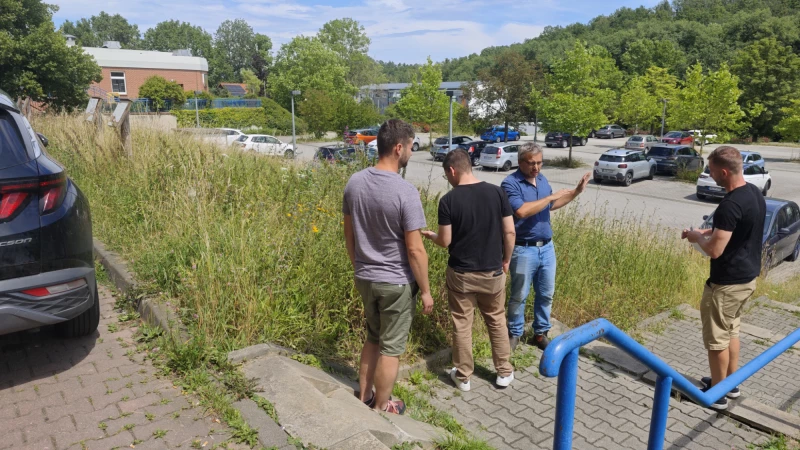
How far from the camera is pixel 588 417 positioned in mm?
4066

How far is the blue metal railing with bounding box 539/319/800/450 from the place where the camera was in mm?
2258

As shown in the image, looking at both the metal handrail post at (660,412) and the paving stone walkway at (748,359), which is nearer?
the metal handrail post at (660,412)

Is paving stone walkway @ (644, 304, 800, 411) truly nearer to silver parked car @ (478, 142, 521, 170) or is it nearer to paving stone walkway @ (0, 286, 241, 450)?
paving stone walkway @ (0, 286, 241, 450)

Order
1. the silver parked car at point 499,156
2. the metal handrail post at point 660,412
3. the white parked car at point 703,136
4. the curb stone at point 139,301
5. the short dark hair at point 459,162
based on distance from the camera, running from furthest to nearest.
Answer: the white parked car at point 703,136 → the silver parked car at point 499,156 → the short dark hair at point 459,162 → the curb stone at point 139,301 → the metal handrail post at point 660,412

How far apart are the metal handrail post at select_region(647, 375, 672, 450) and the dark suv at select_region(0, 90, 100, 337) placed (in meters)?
3.40

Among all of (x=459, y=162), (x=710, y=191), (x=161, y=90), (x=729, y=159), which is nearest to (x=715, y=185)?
(x=710, y=191)

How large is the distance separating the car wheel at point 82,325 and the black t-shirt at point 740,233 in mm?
4506

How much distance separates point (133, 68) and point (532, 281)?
6307 centimetres

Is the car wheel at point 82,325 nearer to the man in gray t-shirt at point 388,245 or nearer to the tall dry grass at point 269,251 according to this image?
the tall dry grass at point 269,251

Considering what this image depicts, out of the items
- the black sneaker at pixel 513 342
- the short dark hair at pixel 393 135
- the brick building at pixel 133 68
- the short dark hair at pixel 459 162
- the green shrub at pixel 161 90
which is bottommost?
the black sneaker at pixel 513 342

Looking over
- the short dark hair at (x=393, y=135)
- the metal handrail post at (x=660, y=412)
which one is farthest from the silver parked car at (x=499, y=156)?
the metal handrail post at (x=660, y=412)

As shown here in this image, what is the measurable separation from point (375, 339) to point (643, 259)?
4816mm

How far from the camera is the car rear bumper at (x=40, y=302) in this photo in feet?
10.3

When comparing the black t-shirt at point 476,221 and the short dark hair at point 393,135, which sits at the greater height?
the short dark hair at point 393,135
